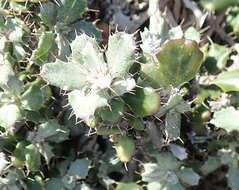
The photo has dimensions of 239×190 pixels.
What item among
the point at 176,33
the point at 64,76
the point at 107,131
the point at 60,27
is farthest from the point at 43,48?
the point at 176,33

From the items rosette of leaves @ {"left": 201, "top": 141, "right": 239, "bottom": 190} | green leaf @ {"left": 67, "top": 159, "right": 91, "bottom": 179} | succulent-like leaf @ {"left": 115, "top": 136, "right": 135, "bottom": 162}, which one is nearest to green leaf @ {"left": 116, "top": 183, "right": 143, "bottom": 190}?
green leaf @ {"left": 67, "top": 159, "right": 91, "bottom": 179}

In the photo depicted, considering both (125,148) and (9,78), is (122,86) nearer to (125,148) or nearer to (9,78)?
(125,148)

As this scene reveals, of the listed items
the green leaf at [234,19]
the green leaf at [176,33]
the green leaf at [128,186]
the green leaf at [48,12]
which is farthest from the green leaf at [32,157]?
the green leaf at [234,19]

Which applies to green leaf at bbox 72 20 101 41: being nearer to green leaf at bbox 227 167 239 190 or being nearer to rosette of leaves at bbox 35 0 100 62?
rosette of leaves at bbox 35 0 100 62

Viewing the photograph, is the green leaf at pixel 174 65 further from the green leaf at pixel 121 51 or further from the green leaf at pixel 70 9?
the green leaf at pixel 70 9

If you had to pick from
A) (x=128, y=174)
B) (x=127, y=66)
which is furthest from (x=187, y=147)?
(x=127, y=66)
